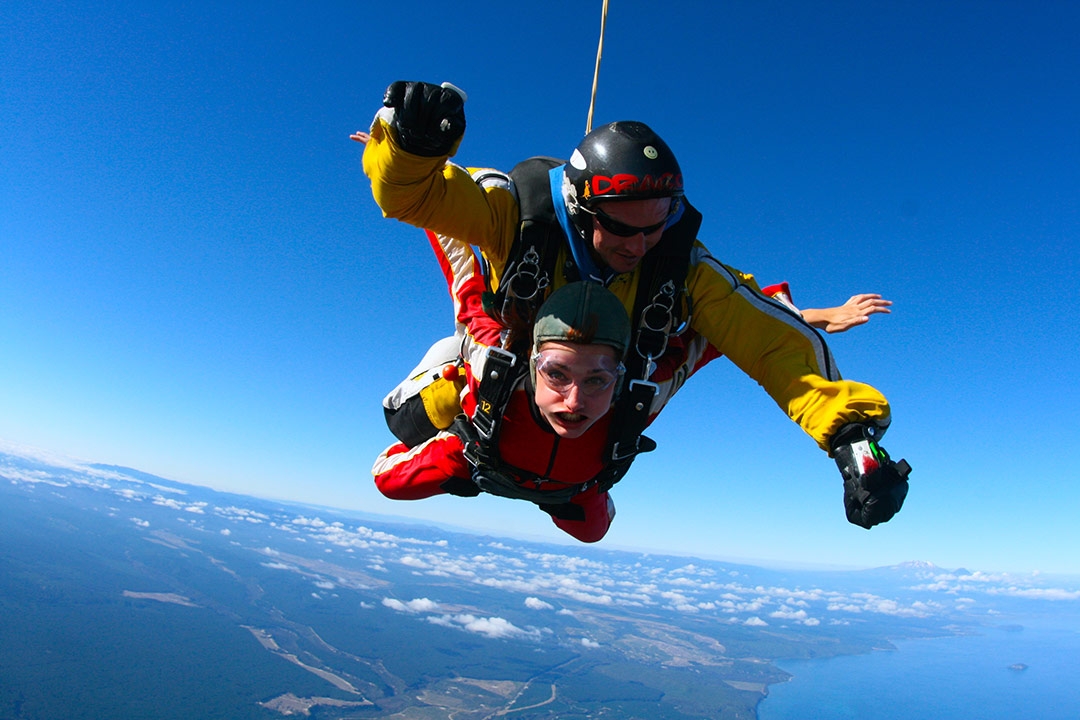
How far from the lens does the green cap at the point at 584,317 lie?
6.49ft

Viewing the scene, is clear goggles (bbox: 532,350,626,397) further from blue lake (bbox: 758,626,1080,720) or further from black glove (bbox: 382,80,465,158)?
blue lake (bbox: 758,626,1080,720)

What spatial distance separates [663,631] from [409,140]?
155391mm

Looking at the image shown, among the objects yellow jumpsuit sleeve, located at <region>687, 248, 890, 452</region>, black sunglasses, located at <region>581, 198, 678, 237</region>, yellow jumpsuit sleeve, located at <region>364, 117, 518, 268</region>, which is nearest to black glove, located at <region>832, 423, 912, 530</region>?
yellow jumpsuit sleeve, located at <region>687, 248, 890, 452</region>

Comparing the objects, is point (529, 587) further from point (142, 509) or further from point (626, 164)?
point (626, 164)

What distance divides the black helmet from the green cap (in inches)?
9.9

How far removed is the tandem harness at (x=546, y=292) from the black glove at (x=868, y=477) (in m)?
0.72

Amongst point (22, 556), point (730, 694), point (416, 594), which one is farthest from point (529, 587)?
point (22, 556)

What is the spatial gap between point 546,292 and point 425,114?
2.70 feet

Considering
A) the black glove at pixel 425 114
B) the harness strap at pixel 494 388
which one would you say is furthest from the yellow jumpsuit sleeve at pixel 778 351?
the black glove at pixel 425 114

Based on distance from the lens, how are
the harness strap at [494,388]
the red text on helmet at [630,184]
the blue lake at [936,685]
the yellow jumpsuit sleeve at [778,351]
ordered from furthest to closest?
1. the blue lake at [936,685]
2. the harness strap at [494,388]
3. the red text on helmet at [630,184]
4. the yellow jumpsuit sleeve at [778,351]

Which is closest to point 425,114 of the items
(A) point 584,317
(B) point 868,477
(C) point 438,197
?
(C) point 438,197

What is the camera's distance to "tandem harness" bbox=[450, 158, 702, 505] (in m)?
2.10

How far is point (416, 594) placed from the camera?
145750 millimetres

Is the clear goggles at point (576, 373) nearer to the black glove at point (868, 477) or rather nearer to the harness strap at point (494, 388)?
the harness strap at point (494, 388)
